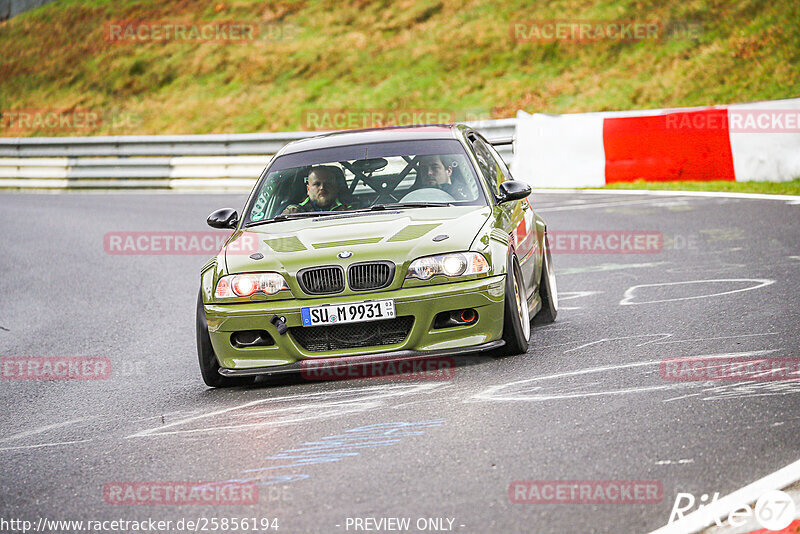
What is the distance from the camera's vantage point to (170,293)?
1162 cm

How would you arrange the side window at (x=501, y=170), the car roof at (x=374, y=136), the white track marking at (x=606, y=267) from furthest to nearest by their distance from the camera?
the white track marking at (x=606, y=267), the side window at (x=501, y=170), the car roof at (x=374, y=136)

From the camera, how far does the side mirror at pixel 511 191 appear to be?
306 inches

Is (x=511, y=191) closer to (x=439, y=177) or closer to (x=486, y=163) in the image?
(x=439, y=177)

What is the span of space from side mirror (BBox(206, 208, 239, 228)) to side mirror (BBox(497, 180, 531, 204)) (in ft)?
6.06

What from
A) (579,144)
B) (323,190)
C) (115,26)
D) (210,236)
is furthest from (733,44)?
(115,26)

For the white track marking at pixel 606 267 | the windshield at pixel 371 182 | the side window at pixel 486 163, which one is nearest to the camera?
the windshield at pixel 371 182

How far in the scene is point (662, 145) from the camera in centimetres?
1786

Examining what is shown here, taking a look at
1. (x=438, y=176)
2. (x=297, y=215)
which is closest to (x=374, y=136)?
(x=438, y=176)

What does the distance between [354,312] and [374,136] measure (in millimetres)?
2175

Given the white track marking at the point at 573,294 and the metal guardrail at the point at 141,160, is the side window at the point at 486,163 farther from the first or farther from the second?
the metal guardrail at the point at 141,160

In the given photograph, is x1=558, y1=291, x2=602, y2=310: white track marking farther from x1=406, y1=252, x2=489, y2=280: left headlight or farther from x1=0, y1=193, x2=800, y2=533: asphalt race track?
x1=406, y1=252, x2=489, y2=280: left headlight

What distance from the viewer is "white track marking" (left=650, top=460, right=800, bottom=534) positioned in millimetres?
4008

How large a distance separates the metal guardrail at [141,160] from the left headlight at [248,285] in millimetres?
15819

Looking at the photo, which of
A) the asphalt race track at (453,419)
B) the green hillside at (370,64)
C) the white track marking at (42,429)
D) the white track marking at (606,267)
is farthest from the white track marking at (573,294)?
the green hillside at (370,64)
